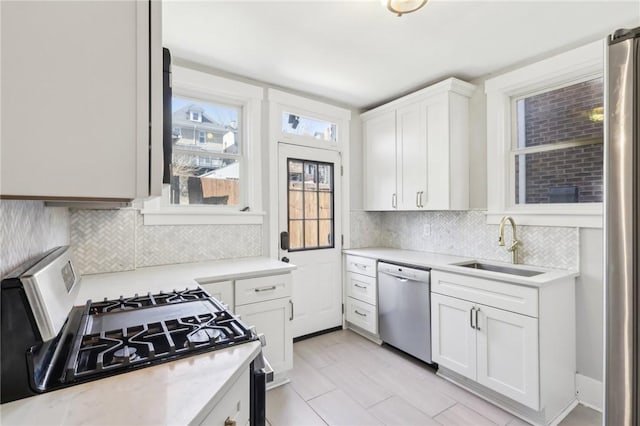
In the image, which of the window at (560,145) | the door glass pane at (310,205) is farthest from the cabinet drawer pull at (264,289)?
the window at (560,145)

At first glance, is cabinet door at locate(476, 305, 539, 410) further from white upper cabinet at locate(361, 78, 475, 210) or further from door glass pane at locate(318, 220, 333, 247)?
door glass pane at locate(318, 220, 333, 247)

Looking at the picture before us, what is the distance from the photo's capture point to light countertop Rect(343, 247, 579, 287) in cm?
202

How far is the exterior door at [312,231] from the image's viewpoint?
3.25m

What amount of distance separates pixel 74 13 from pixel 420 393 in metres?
2.71

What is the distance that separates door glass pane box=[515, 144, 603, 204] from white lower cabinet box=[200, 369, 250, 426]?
2.65 meters

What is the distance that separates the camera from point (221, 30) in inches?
87.7

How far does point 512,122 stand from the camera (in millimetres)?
2766

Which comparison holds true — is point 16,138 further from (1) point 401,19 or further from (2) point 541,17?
(2) point 541,17

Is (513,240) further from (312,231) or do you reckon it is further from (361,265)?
(312,231)

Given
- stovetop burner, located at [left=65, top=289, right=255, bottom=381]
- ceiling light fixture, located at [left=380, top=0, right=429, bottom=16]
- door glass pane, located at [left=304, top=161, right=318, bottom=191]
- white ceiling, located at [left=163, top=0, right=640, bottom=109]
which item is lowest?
stovetop burner, located at [left=65, top=289, right=255, bottom=381]

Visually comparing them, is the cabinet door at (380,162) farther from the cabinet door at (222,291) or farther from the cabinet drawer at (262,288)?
the cabinet door at (222,291)

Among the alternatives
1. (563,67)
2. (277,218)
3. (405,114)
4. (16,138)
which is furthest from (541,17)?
(16,138)

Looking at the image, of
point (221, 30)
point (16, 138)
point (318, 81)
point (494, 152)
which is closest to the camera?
point (16, 138)

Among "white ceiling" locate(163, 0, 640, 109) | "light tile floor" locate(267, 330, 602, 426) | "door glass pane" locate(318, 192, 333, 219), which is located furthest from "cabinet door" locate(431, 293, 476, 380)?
"white ceiling" locate(163, 0, 640, 109)
